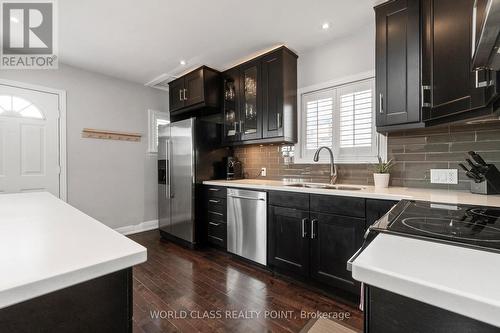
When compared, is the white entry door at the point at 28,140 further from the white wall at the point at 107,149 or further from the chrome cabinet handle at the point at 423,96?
the chrome cabinet handle at the point at 423,96

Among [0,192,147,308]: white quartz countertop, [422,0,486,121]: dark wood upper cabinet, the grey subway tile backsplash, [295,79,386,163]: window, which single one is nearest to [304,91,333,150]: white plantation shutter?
[295,79,386,163]: window

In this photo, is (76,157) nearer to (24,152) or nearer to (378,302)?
(24,152)

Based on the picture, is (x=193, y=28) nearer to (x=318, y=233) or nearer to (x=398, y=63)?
(x=398, y=63)

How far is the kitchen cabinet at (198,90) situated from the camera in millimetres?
3303

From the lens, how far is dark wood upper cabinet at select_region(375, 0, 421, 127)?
1774mm

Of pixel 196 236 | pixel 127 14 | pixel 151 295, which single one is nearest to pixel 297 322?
pixel 151 295

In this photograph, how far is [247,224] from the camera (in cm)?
267

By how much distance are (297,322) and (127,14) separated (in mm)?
2965

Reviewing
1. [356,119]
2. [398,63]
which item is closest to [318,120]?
[356,119]

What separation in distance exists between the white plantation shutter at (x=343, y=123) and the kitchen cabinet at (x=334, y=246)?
839mm

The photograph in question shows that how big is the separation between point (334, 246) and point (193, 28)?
8.18ft

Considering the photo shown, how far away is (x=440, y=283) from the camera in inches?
17.7

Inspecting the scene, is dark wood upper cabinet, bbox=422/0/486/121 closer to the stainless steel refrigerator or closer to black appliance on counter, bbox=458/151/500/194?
black appliance on counter, bbox=458/151/500/194

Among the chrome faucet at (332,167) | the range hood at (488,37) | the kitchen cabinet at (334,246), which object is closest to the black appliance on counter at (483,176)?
the kitchen cabinet at (334,246)
